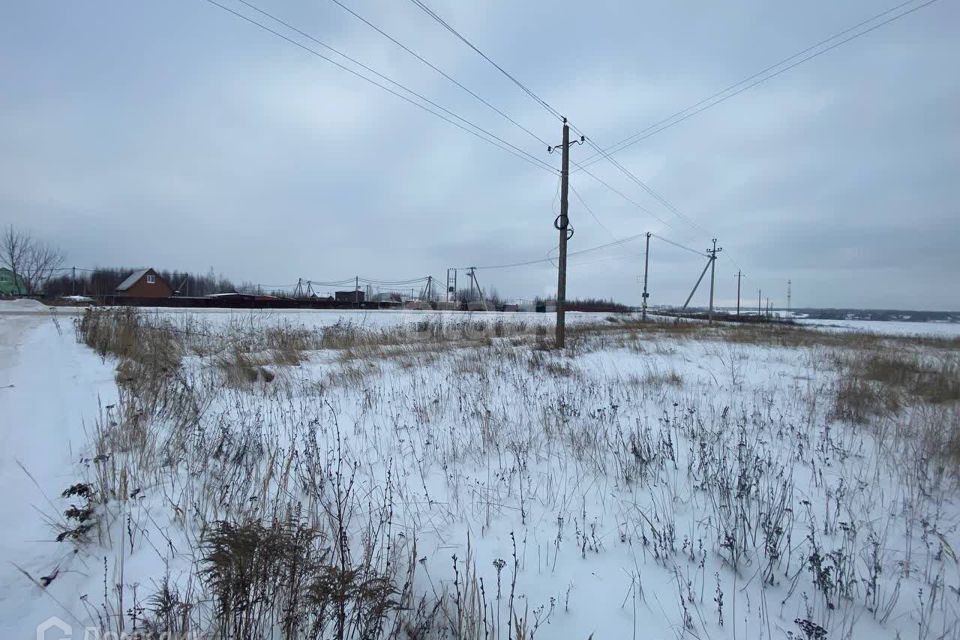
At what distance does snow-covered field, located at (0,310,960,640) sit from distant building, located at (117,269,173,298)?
51642mm

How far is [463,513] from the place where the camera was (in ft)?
9.36

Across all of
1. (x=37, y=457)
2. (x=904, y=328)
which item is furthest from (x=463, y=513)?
(x=904, y=328)

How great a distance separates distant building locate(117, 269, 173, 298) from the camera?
4409 centimetres

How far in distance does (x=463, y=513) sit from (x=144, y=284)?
6076 centimetres

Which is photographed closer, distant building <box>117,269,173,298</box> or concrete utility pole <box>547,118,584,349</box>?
concrete utility pole <box>547,118,584,349</box>

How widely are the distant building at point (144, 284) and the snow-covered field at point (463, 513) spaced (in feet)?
169

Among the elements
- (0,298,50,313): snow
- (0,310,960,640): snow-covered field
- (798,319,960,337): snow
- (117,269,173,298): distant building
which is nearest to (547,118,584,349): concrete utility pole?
(0,310,960,640): snow-covered field

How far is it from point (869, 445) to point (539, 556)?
4.77m

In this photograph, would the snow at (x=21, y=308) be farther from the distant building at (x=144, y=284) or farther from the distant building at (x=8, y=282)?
the distant building at (x=8, y=282)

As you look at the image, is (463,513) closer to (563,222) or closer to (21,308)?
(563,222)

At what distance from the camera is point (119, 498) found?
A: 261cm

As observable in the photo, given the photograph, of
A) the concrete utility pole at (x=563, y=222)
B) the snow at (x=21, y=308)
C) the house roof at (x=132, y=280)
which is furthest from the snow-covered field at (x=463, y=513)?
the house roof at (x=132, y=280)

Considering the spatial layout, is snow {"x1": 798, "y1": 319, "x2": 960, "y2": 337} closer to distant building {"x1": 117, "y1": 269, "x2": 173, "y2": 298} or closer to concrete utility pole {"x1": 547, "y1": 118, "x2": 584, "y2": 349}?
concrete utility pole {"x1": 547, "y1": 118, "x2": 584, "y2": 349}

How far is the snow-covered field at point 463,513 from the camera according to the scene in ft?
6.09
